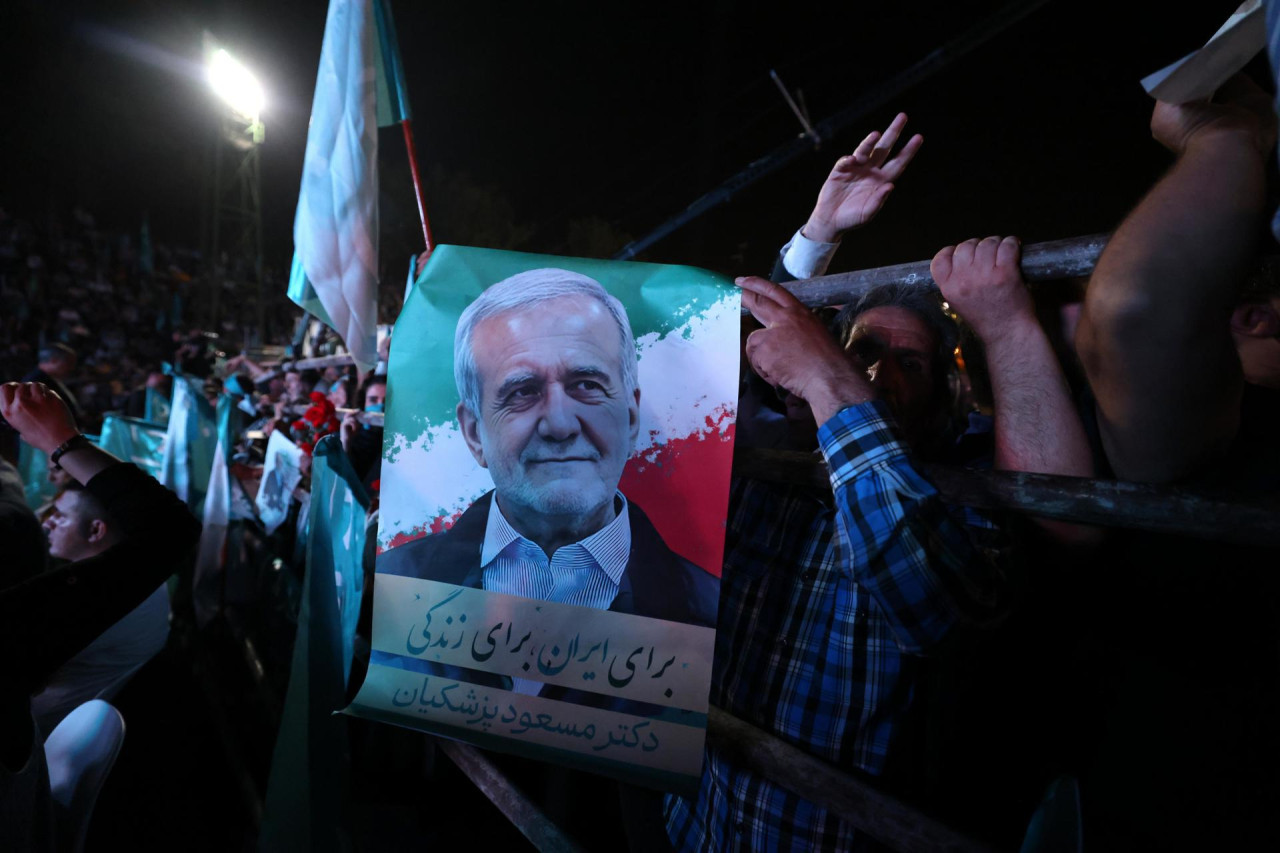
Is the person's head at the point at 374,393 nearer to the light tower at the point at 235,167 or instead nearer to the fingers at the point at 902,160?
the fingers at the point at 902,160

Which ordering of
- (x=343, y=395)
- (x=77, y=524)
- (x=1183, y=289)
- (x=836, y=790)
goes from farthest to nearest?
(x=343, y=395) → (x=77, y=524) → (x=836, y=790) → (x=1183, y=289)

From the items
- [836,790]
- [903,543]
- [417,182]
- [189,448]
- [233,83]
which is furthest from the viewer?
[233,83]

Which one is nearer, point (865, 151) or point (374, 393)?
point (865, 151)

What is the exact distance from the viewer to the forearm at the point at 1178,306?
807 millimetres

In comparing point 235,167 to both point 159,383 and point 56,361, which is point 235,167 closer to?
point 159,383

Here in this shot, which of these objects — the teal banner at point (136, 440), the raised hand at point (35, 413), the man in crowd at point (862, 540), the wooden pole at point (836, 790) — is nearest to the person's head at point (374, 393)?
the teal banner at point (136, 440)

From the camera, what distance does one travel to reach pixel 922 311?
145cm

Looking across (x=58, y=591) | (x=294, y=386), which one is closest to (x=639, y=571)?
(x=58, y=591)

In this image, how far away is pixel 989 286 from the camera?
3.27 ft

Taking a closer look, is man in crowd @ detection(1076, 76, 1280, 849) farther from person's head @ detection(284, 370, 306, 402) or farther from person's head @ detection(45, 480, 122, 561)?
person's head @ detection(284, 370, 306, 402)

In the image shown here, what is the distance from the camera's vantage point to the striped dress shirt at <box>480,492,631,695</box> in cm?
108

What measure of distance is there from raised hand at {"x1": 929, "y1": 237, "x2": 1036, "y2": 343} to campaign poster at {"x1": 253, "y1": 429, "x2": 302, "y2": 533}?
365cm

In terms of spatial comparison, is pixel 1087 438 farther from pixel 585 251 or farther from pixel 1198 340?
pixel 585 251

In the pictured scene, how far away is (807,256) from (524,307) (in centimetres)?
79
